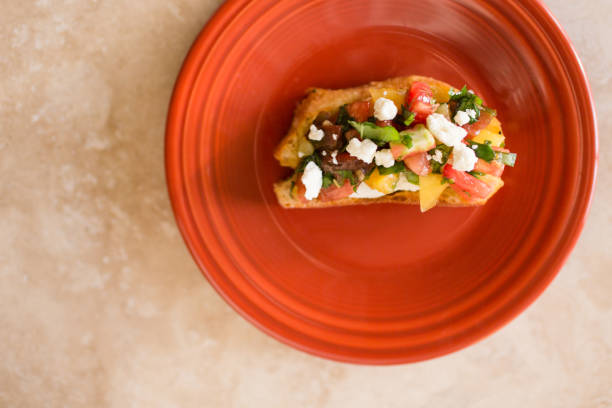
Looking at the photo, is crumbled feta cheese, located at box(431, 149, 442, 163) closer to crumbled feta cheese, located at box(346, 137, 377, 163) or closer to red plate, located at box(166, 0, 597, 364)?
crumbled feta cheese, located at box(346, 137, 377, 163)

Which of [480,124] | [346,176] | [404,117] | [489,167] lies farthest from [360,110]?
[489,167]

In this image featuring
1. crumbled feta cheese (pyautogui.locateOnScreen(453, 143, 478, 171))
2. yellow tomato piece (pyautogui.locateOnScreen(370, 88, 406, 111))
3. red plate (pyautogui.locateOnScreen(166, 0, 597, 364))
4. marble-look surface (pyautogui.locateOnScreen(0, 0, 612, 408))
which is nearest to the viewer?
crumbled feta cheese (pyautogui.locateOnScreen(453, 143, 478, 171))

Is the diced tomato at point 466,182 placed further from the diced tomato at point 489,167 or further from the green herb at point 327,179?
the green herb at point 327,179

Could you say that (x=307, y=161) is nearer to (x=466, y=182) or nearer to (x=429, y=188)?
(x=429, y=188)

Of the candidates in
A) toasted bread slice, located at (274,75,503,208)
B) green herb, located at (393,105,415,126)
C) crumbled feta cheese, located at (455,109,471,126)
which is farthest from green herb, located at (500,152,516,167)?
green herb, located at (393,105,415,126)

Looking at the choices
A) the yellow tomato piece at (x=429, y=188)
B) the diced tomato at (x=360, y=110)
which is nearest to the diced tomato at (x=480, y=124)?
the yellow tomato piece at (x=429, y=188)

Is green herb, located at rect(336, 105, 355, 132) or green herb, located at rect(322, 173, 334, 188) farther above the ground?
green herb, located at rect(336, 105, 355, 132)
